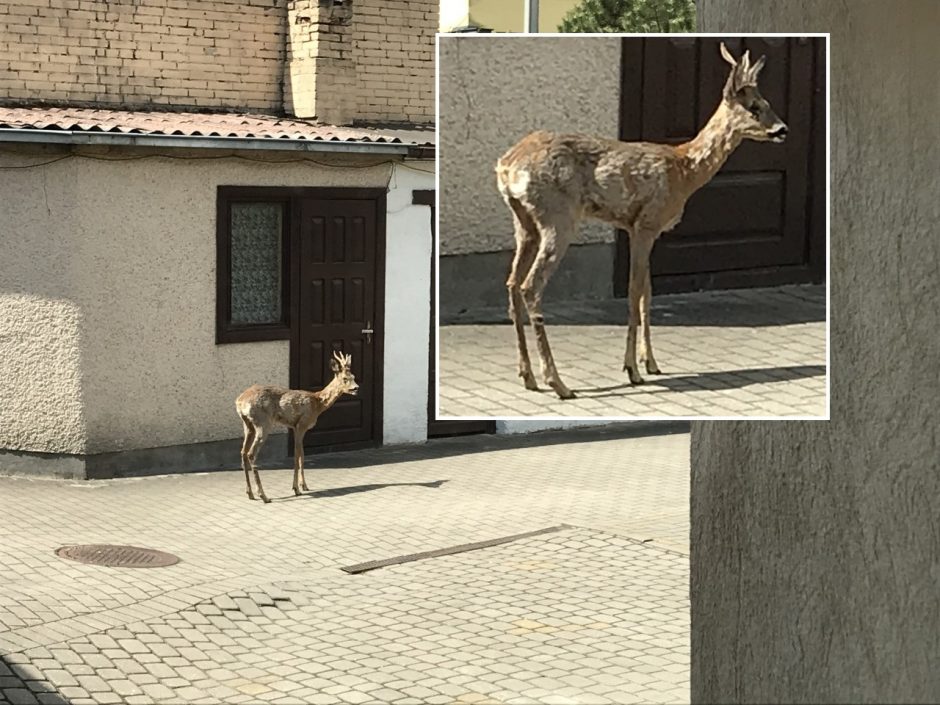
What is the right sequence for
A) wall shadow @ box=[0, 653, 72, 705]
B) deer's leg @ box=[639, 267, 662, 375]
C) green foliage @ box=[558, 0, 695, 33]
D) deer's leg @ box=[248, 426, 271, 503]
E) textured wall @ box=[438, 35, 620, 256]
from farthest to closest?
green foliage @ box=[558, 0, 695, 33] < deer's leg @ box=[248, 426, 271, 503] < wall shadow @ box=[0, 653, 72, 705] < deer's leg @ box=[639, 267, 662, 375] < textured wall @ box=[438, 35, 620, 256]

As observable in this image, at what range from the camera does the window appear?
1391 cm

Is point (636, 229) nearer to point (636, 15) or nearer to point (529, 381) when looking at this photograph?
point (529, 381)

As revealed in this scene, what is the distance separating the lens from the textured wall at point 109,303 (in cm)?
1301

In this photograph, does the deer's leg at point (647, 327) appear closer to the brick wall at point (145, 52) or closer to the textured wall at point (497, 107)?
the textured wall at point (497, 107)

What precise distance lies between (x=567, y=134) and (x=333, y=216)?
11.6 m

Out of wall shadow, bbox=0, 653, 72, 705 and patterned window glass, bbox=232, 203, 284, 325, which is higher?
patterned window glass, bbox=232, 203, 284, 325

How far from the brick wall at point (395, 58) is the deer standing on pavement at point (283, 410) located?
386 centimetres

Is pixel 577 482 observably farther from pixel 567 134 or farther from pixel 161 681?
pixel 567 134

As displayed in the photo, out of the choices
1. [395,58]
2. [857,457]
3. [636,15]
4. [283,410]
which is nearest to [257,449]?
[283,410]

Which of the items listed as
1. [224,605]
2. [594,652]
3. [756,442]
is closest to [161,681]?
[224,605]

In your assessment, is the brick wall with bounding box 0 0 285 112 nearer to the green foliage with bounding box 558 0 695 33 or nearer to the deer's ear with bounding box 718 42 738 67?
the green foliage with bounding box 558 0 695 33

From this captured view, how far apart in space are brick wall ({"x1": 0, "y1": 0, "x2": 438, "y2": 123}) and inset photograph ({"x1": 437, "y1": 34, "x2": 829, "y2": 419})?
442 inches

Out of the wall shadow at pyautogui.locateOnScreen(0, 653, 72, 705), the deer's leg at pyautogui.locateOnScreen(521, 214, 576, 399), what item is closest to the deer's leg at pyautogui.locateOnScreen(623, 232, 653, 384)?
the deer's leg at pyautogui.locateOnScreen(521, 214, 576, 399)

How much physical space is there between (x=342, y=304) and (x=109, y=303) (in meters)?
2.49
